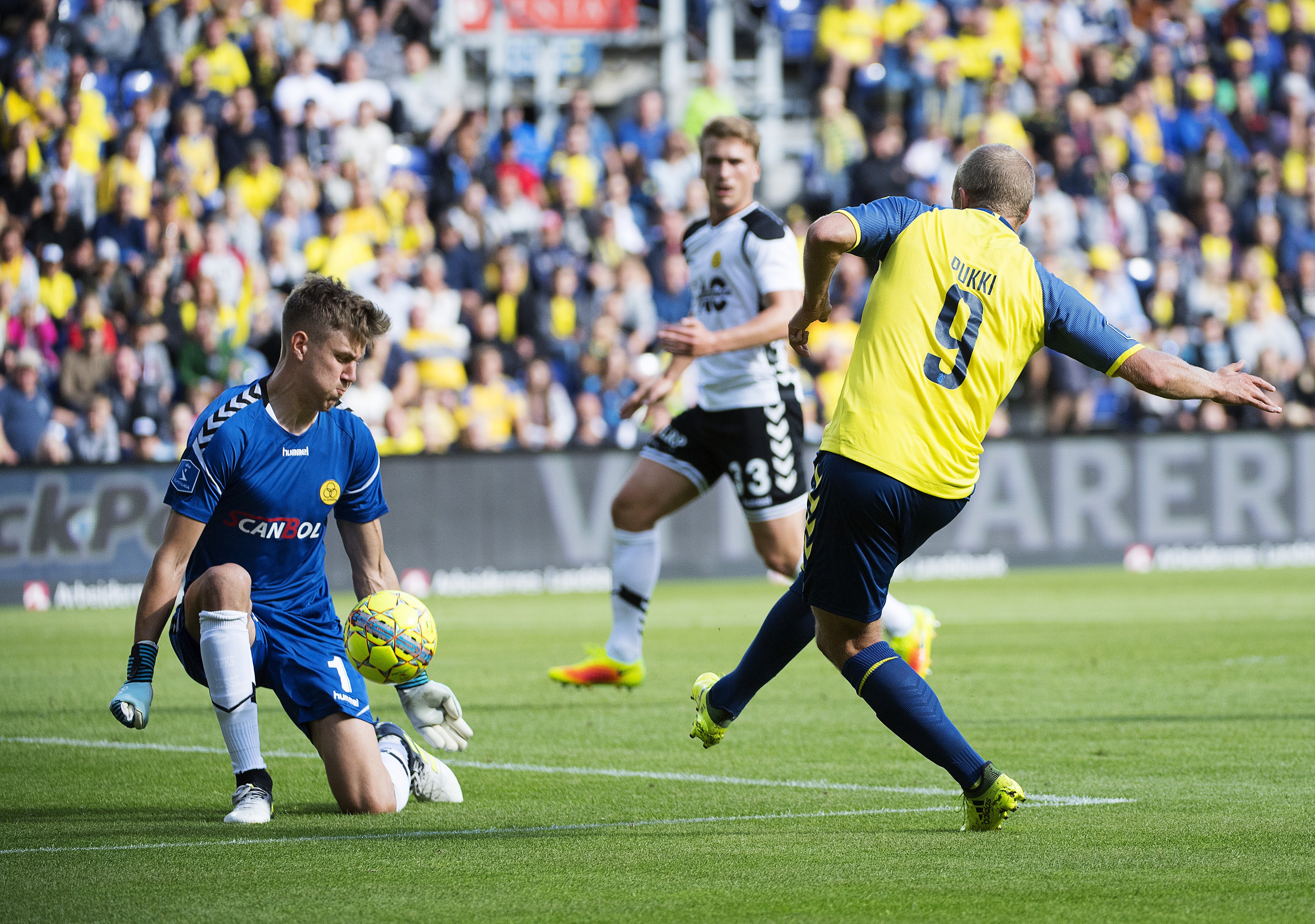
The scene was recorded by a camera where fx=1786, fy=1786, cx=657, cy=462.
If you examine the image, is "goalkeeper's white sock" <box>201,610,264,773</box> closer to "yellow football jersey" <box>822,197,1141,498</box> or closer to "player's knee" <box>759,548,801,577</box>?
"yellow football jersey" <box>822,197,1141,498</box>

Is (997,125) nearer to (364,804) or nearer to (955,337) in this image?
Answer: (955,337)

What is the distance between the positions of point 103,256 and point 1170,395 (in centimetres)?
1490

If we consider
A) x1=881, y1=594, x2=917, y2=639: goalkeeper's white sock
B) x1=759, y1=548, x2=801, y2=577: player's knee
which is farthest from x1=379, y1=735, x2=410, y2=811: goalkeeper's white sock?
A: x1=881, y1=594, x2=917, y2=639: goalkeeper's white sock

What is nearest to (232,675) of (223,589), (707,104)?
(223,589)

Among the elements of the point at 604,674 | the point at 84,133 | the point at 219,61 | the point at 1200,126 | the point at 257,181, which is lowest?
the point at 604,674

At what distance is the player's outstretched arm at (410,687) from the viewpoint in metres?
6.05

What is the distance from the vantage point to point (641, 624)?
9.06 meters

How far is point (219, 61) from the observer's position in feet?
65.5

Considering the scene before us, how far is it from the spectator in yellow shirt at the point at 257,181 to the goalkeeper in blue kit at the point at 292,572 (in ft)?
44.0

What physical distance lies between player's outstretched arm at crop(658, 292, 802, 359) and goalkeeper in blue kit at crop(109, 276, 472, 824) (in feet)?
5.23

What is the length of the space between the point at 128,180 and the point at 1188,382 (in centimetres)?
1545

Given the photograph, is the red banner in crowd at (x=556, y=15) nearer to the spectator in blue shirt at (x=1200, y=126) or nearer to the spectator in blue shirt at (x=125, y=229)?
the spectator in blue shirt at (x=125, y=229)

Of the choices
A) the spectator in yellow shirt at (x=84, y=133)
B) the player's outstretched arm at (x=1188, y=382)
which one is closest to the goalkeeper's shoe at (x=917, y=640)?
the player's outstretched arm at (x=1188, y=382)

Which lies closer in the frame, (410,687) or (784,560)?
(410,687)
